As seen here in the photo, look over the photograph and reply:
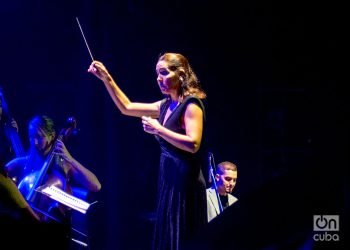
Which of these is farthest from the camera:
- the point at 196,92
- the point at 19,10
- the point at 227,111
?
the point at 227,111

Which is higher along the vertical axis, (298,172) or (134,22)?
(134,22)

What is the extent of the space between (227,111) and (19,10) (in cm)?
275

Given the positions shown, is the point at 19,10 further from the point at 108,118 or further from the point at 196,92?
the point at 196,92

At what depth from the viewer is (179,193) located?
3105 millimetres

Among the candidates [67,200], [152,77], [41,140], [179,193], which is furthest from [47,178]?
[152,77]

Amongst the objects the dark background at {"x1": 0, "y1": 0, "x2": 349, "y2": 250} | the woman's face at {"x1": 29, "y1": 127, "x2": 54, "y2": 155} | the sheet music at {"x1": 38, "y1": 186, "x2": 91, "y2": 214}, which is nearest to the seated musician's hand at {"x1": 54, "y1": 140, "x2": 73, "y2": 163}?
the woman's face at {"x1": 29, "y1": 127, "x2": 54, "y2": 155}

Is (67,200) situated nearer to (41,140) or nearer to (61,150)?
(61,150)

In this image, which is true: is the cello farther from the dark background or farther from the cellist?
the dark background

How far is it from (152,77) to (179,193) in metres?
3.24

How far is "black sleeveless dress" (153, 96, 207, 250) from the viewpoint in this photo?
122 inches

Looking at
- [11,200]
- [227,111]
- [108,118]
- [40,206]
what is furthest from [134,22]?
[11,200]

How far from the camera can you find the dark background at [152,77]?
585 centimetres

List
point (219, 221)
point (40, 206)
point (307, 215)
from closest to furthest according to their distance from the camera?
1. point (307, 215)
2. point (219, 221)
3. point (40, 206)

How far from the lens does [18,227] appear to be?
7.26 ft
